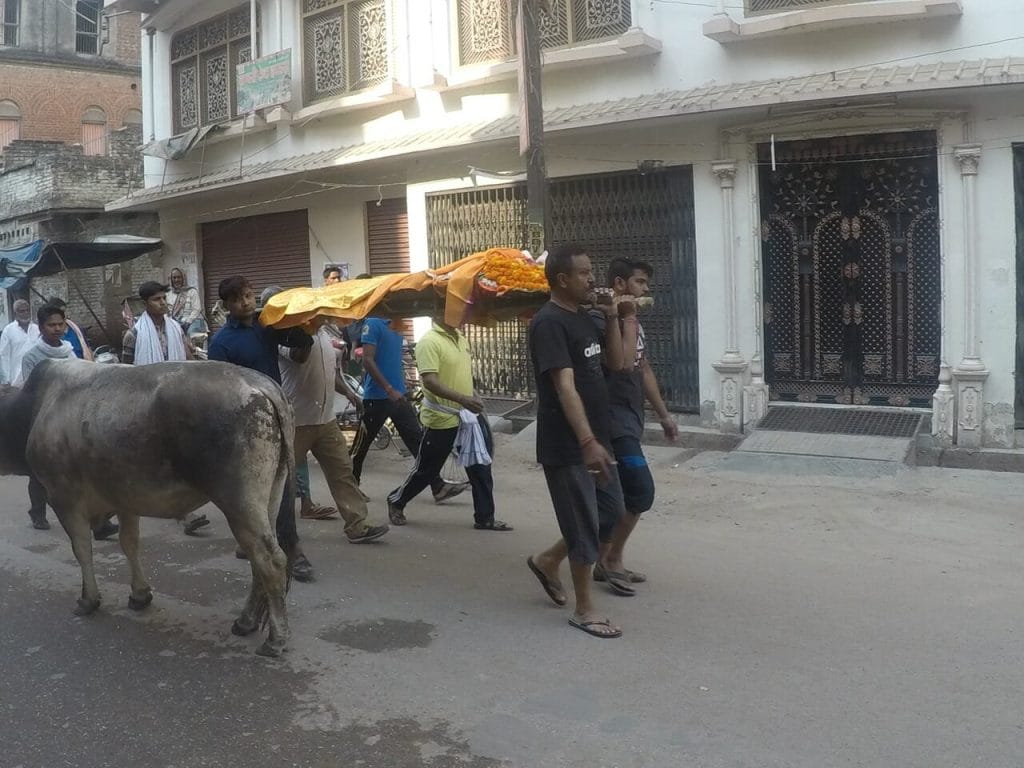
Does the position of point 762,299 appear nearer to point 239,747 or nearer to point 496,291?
point 496,291

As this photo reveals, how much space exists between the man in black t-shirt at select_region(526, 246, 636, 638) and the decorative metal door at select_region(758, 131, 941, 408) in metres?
5.37

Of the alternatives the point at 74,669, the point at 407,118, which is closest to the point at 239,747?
the point at 74,669

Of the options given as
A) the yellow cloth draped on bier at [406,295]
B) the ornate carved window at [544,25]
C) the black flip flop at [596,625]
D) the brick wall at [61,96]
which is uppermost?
the brick wall at [61,96]

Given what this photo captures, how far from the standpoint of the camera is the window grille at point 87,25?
31375 mm

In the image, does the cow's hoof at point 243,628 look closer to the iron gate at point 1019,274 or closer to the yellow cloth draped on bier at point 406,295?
the yellow cloth draped on bier at point 406,295

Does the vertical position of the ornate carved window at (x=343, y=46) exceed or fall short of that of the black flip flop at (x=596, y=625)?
it exceeds it

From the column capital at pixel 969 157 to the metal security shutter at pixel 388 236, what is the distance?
6935mm

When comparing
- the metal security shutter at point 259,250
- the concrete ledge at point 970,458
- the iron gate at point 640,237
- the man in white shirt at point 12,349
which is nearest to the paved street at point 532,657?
the concrete ledge at point 970,458

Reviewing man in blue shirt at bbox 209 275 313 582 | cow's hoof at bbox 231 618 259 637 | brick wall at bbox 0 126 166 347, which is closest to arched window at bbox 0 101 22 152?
brick wall at bbox 0 126 166 347

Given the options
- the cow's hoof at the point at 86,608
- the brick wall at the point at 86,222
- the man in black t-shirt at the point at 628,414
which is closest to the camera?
the man in black t-shirt at the point at 628,414

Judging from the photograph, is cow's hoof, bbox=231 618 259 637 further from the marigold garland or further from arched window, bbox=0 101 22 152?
arched window, bbox=0 101 22 152

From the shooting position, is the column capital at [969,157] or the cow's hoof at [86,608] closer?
the cow's hoof at [86,608]

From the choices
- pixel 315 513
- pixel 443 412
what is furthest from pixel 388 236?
pixel 443 412

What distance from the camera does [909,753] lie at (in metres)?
3.43
